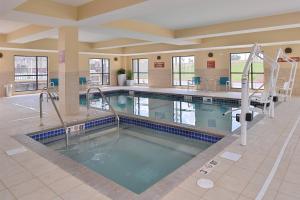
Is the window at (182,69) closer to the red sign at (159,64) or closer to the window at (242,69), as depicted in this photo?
Answer: the red sign at (159,64)

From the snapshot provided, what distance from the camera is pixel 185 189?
2.22m

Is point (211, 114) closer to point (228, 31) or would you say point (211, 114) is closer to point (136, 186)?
point (228, 31)

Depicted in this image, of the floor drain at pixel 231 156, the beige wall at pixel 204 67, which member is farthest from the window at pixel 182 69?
the floor drain at pixel 231 156

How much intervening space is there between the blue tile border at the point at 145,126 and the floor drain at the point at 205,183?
195 centimetres

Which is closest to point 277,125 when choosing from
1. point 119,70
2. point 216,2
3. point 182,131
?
point 182,131

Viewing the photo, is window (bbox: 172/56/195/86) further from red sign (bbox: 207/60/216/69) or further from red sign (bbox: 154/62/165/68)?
red sign (bbox: 207/60/216/69)

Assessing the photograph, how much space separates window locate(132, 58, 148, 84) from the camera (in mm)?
15172

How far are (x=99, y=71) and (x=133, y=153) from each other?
11.1m

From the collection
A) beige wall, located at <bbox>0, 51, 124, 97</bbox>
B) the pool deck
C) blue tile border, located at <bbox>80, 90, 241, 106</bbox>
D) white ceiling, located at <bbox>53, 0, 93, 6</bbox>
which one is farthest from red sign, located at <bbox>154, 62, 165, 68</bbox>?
the pool deck

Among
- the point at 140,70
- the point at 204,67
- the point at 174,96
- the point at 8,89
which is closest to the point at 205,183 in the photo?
the point at 174,96

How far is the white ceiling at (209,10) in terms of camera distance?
16.0ft

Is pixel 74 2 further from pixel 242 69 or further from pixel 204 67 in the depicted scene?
pixel 242 69

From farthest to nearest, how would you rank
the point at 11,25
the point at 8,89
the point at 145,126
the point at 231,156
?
1. the point at 8,89
2. the point at 11,25
3. the point at 145,126
4. the point at 231,156

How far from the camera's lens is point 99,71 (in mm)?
14469
